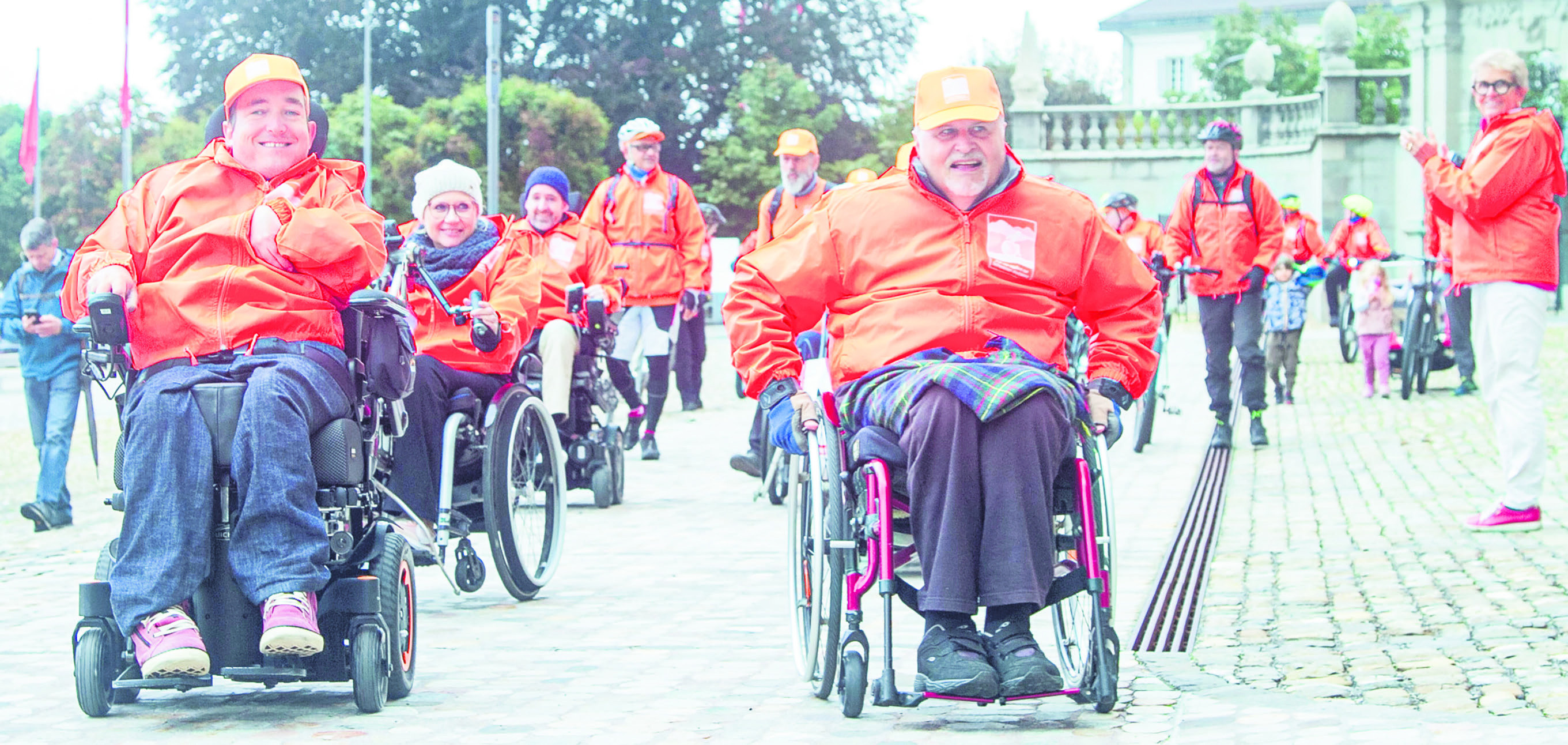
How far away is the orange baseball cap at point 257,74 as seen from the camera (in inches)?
218

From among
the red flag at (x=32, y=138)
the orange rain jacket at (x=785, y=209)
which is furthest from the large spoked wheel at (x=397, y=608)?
the red flag at (x=32, y=138)

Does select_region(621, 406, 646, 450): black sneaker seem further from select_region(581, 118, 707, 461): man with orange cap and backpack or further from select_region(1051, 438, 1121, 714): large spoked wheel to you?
select_region(1051, 438, 1121, 714): large spoked wheel

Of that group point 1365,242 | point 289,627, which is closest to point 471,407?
point 289,627

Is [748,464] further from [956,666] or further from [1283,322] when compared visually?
[1283,322]

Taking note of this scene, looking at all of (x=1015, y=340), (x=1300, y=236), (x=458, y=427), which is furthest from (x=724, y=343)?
(x=1015, y=340)

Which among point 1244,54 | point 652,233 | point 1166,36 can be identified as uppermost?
point 1166,36

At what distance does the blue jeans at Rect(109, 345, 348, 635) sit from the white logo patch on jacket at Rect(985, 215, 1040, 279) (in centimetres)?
172

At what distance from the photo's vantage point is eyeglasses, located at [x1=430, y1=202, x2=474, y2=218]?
7.68 metres

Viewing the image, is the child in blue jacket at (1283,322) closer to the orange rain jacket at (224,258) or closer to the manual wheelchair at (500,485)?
the manual wheelchair at (500,485)

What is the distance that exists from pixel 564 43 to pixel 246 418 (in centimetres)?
3836

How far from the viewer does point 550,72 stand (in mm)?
42469

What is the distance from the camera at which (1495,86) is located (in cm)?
852

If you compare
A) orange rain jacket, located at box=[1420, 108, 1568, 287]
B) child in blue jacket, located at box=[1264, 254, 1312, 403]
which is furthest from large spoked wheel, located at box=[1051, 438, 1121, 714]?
child in blue jacket, located at box=[1264, 254, 1312, 403]

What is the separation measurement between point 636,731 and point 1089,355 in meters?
1.50
